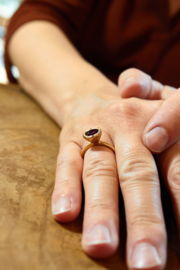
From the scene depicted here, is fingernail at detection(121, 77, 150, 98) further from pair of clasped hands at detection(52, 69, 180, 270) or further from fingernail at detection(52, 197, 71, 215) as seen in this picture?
fingernail at detection(52, 197, 71, 215)

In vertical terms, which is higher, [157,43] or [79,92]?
[157,43]

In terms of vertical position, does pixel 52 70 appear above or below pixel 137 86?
below

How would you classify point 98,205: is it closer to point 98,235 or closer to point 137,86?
point 98,235

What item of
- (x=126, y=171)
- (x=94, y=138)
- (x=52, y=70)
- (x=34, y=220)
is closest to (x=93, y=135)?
(x=94, y=138)

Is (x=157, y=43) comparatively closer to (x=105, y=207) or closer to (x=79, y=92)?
(x=79, y=92)

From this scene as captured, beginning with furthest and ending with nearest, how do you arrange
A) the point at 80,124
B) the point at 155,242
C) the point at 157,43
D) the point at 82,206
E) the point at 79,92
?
the point at 157,43
the point at 79,92
the point at 80,124
the point at 82,206
the point at 155,242

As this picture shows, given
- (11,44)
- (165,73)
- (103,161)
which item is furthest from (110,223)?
(11,44)

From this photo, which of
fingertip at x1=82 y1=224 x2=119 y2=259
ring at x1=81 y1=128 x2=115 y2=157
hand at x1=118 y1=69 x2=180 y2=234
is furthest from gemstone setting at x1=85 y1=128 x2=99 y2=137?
fingertip at x1=82 y1=224 x2=119 y2=259
